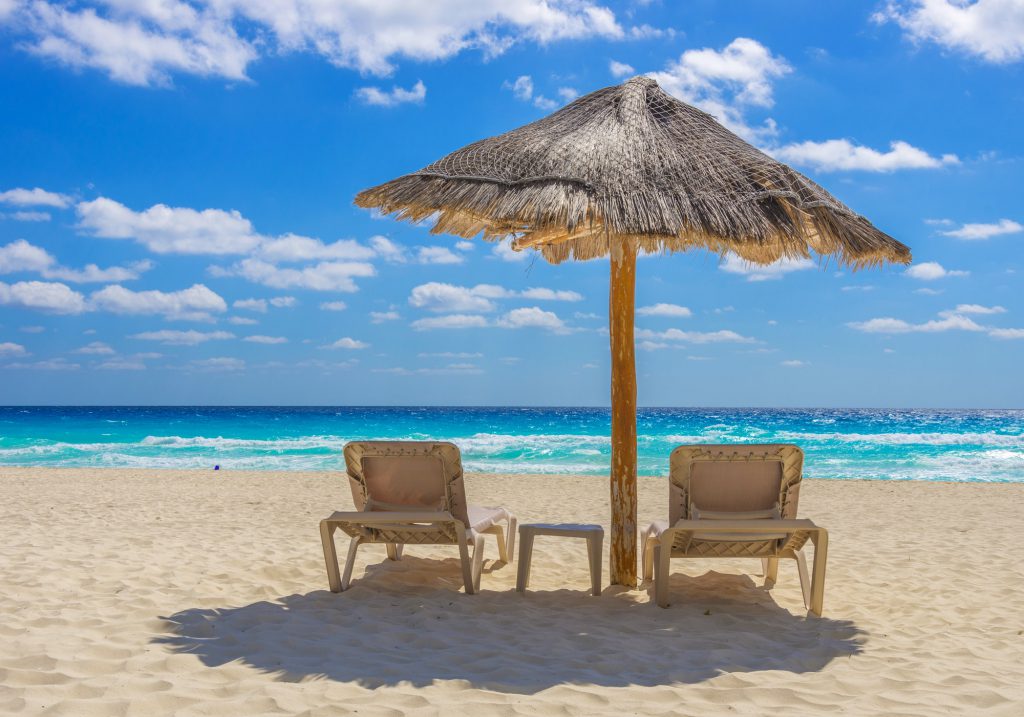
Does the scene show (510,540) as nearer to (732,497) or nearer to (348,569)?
(348,569)

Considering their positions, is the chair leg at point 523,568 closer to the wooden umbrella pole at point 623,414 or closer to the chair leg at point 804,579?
the wooden umbrella pole at point 623,414

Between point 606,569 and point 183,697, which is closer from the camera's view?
point 183,697

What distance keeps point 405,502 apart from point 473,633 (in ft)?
3.48

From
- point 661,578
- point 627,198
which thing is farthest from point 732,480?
point 627,198

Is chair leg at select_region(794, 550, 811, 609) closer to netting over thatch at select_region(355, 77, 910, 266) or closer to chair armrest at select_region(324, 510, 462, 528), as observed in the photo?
netting over thatch at select_region(355, 77, 910, 266)

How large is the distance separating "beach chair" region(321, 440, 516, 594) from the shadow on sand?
10.7 inches

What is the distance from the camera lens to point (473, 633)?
3791mm

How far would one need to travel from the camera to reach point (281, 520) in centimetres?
786

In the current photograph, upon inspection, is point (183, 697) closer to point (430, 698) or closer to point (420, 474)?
point (430, 698)

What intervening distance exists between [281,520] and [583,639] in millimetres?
4885

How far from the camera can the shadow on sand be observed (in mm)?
3209

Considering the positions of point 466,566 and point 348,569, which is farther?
point 348,569

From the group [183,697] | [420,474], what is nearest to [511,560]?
[420,474]

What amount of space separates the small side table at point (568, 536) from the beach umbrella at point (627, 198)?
307 millimetres
